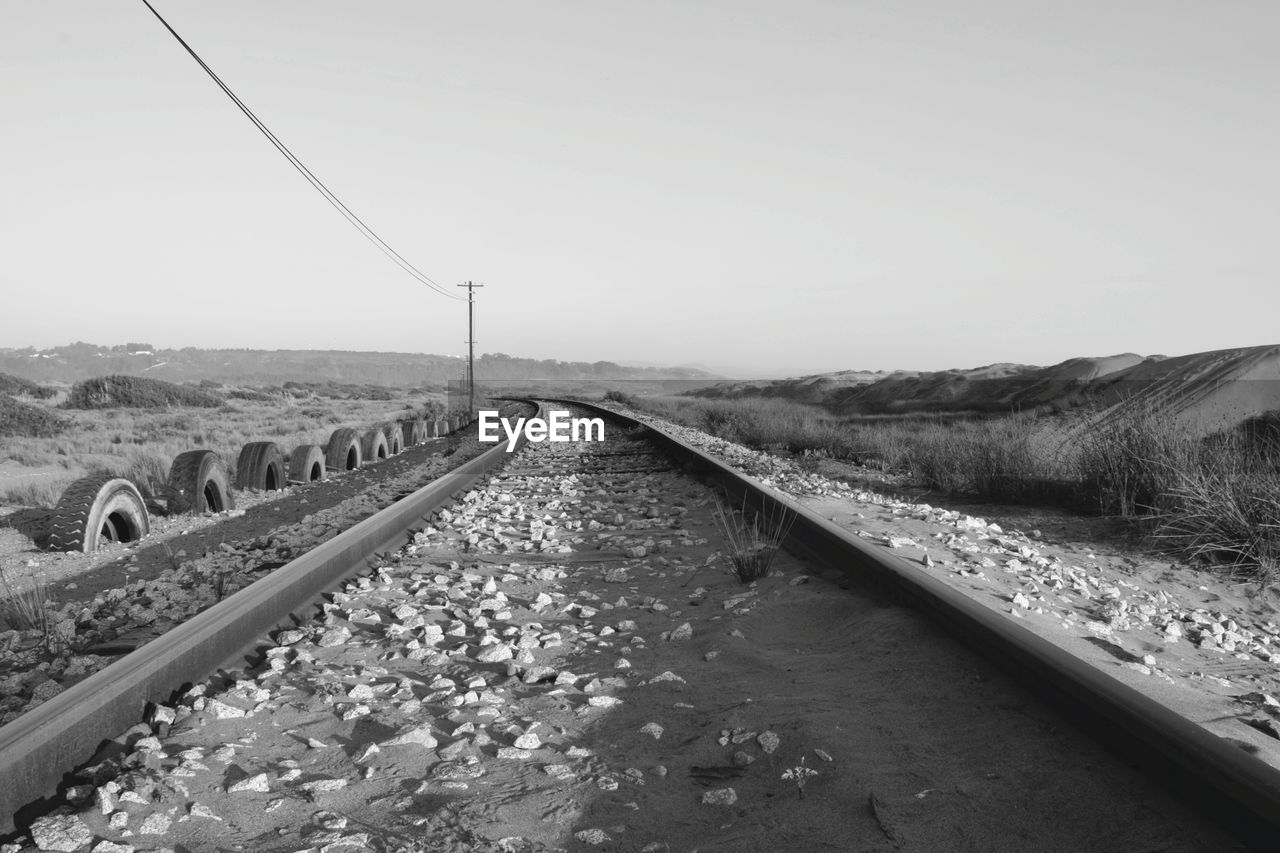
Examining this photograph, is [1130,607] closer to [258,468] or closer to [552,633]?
[552,633]

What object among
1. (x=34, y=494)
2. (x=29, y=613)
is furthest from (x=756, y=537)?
(x=34, y=494)

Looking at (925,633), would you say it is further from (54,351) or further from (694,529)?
(54,351)

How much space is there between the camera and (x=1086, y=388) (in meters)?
31.2

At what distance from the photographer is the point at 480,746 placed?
2.71 meters

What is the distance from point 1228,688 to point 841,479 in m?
8.18

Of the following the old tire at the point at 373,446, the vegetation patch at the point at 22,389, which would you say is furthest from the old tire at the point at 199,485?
the vegetation patch at the point at 22,389

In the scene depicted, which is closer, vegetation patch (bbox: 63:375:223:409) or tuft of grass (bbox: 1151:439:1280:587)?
tuft of grass (bbox: 1151:439:1280:587)

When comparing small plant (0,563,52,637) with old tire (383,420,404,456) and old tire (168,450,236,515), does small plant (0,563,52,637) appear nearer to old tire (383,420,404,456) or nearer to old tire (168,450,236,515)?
old tire (168,450,236,515)

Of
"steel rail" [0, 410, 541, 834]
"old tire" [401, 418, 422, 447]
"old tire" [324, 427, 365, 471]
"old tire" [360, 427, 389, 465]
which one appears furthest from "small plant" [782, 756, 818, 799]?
"old tire" [401, 418, 422, 447]

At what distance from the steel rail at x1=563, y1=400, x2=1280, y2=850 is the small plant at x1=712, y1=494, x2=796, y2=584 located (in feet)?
3.27

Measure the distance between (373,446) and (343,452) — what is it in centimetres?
231

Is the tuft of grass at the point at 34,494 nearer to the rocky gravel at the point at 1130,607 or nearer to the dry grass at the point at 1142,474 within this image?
the rocky gravel at the point at 1130,607

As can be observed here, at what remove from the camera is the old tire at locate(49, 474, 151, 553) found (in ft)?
21.0

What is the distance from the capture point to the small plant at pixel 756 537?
4.94 metres
